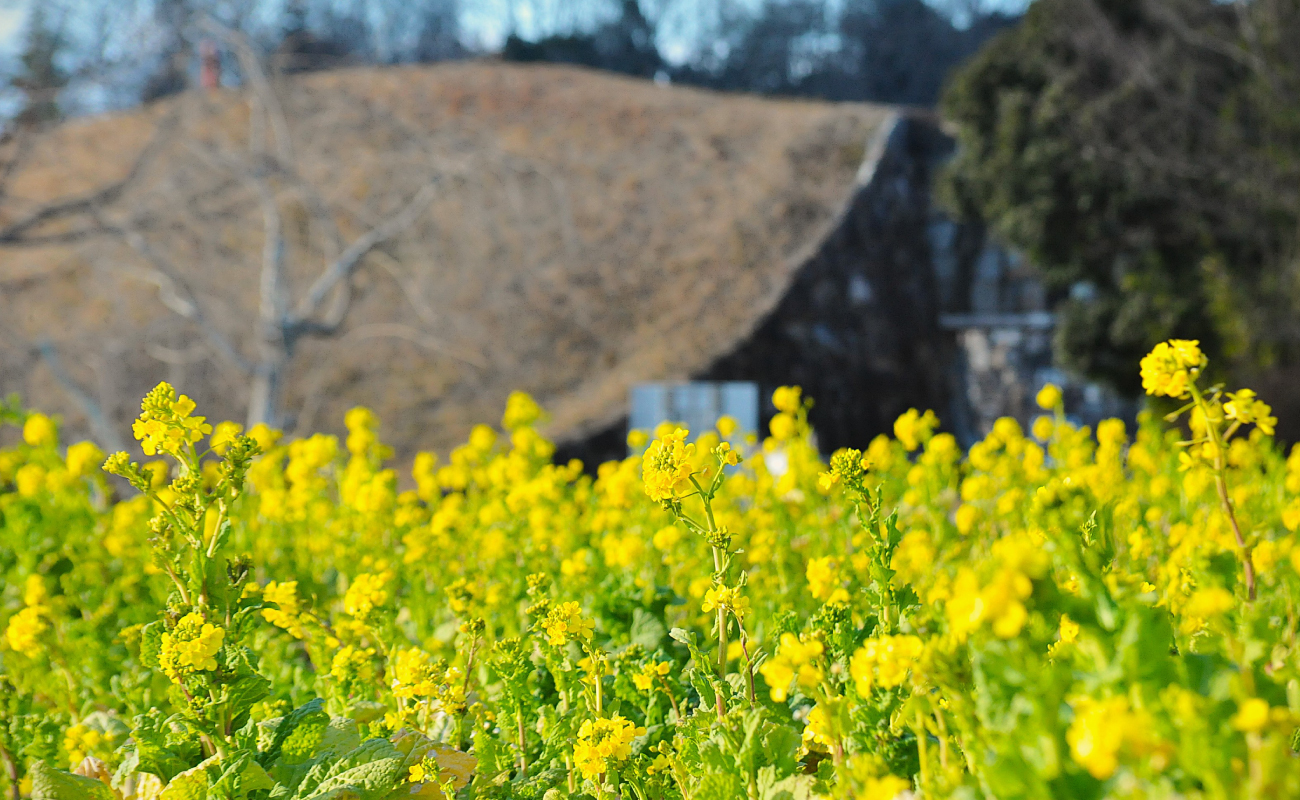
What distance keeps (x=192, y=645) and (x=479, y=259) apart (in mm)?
13069

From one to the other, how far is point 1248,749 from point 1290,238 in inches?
427

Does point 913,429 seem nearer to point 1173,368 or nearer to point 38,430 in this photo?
point 1173,368

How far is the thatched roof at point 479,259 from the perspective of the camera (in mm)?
11711

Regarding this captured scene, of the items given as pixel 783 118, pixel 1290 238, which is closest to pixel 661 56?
pixel 783 118

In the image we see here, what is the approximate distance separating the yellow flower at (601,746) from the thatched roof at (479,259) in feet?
30.6

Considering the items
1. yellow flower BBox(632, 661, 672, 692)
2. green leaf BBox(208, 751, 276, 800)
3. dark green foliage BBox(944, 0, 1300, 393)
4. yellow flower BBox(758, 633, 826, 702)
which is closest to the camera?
yellow flower BBox(758, 633, 826, 702)

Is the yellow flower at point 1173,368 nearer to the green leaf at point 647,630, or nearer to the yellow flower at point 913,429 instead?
the green leaf at point 647,630

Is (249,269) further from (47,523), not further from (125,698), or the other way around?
(125,698)

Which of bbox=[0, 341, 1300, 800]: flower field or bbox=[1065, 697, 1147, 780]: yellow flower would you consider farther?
bbox=[0, 341, 1300, 800]: flower field

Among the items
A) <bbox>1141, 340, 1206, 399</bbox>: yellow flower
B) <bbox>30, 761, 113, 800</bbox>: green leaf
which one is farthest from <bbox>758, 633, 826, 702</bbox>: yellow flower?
<bbox>30, 761, 113, 800</bbox>: green leaf

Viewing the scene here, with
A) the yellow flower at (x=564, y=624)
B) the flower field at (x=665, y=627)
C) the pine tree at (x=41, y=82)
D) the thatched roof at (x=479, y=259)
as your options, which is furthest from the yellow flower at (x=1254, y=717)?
the thatched roof at (x=479, y=259)

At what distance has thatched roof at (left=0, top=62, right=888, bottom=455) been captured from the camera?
11.7 metres

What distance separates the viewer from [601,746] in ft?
4.07

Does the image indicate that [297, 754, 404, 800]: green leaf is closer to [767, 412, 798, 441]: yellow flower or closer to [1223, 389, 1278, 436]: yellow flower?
Result: [1223, 389, 1278, 436]: yellow flower
